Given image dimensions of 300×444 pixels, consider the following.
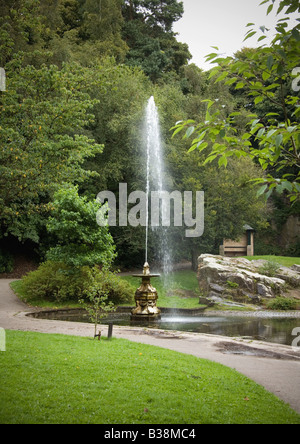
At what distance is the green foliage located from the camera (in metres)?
18.1

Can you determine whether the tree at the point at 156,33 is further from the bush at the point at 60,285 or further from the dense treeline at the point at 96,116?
the bush at the point at 60,285

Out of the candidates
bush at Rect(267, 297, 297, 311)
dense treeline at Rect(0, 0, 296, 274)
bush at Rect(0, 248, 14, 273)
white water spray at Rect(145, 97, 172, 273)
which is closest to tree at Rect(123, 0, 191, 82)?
dense treeline at Rect(0, 0, 296, 274)

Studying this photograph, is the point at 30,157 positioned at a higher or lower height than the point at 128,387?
higher

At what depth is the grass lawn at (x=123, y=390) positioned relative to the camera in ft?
15.3

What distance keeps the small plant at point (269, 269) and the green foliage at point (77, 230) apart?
829 cm

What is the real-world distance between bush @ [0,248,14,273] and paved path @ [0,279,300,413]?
13962 mm

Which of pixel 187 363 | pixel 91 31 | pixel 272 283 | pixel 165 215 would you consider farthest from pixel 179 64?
pixel 187 363

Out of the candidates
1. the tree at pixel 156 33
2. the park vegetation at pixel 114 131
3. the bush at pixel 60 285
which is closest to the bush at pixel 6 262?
the park vegetation at pixel 114 131

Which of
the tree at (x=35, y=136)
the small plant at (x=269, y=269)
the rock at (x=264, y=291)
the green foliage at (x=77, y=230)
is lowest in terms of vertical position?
the rock at (x=264, y=291)

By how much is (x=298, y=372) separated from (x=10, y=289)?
54.2ft

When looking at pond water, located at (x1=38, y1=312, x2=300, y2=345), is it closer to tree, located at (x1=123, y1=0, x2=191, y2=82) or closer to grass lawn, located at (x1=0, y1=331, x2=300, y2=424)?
A: grass lawn, located at (x1=0, y1=331, x2=300, y2=424)

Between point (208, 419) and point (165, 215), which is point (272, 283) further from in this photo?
point (208, 419)

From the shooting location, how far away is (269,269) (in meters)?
21.8

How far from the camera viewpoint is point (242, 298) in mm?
20125
